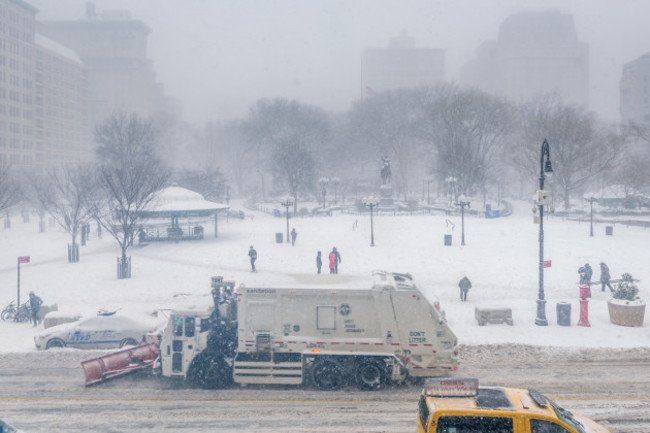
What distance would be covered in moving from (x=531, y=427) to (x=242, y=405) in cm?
636

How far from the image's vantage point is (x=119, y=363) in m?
13.8

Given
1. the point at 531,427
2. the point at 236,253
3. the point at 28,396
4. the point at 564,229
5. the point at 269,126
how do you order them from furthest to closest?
the point at 269,126, the point at 564,229, the point at 236,253, the point at 28,396, the point at 531,427

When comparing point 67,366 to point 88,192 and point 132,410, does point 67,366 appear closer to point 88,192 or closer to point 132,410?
point 132,410

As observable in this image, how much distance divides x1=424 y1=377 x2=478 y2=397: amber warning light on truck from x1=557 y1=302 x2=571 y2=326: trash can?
1176cm

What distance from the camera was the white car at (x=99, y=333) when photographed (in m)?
16.5

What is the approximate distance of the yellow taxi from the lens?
7.77m

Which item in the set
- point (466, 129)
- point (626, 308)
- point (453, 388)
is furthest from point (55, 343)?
point (466, 129)

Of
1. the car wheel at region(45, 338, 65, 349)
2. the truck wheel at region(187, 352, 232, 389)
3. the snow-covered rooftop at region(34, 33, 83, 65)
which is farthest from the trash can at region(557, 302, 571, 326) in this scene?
the snow-covered rooftop at region(34, 33, 83, 65)

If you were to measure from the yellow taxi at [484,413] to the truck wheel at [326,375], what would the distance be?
4.55 meters

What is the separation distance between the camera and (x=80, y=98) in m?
146

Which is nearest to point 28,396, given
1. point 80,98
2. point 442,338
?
point 442,338

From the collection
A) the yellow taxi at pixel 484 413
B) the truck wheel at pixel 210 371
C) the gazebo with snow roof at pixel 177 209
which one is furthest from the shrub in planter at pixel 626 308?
the gazebo with snow roof at pixel 177 209

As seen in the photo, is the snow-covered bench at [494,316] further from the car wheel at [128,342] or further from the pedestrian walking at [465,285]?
the car wheel at [128,342]

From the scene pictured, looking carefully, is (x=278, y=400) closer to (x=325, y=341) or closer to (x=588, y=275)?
(x=325, y=341)
